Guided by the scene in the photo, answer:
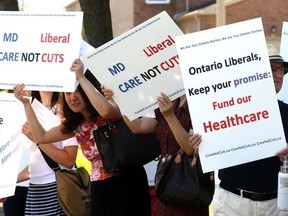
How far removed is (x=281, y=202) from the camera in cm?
308

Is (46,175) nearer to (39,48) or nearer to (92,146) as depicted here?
(92,146)

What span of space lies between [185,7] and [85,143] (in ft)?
78.4

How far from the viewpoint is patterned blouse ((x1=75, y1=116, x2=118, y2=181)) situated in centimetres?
361

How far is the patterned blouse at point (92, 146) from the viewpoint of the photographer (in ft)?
11.8

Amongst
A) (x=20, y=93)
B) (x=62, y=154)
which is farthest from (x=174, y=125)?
(x=20, y=93)

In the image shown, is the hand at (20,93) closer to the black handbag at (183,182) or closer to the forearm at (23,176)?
the forearm at (23,176)

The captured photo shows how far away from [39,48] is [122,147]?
82cm

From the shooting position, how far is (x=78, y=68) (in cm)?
347

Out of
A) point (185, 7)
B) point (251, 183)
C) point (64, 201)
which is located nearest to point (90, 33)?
point (64, 201)

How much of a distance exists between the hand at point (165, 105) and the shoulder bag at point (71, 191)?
0.93m

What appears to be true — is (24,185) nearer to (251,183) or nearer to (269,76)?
(251,183)

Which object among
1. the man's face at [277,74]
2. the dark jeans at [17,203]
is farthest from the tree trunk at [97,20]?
the man's face at [277,74]

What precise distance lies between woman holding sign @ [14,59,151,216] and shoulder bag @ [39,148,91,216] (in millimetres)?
141

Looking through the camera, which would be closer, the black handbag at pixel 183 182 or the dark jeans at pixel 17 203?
the black handbag at pixel 183 182
